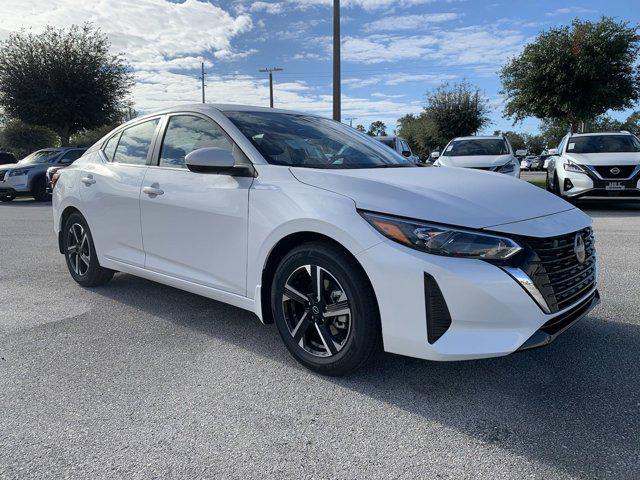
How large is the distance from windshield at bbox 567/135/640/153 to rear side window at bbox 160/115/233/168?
993cm

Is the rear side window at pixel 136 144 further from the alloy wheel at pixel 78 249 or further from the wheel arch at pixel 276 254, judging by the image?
the wheel arch at pixel 276 254

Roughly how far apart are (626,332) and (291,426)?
2.52 meters

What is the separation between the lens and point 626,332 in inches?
141

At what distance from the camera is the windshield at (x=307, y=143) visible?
3373 mm

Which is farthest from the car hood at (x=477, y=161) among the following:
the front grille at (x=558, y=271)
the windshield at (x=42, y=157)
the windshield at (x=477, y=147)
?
the windshield at (x=42, y=157)

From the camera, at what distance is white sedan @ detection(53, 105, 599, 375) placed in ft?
8.07

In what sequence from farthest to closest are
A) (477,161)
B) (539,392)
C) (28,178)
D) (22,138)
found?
1. (22,138)
2. (28,178)
3. (477,161)
4. (539,392)

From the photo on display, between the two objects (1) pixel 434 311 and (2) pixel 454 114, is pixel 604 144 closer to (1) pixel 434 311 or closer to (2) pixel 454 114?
(1) pixel 434 311

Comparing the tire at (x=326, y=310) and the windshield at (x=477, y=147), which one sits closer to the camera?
the tire at (x=326, y=310)

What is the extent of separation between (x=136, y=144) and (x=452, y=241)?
2.95 meters

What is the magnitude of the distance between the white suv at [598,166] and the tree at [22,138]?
49.9 m

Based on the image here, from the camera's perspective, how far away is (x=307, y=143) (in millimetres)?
3607

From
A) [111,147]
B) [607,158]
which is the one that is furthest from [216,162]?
[607,158]

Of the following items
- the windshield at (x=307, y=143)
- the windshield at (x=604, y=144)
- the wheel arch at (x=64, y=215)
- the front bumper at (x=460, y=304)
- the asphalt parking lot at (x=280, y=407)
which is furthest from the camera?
the windshield at (x=604, y=144)
